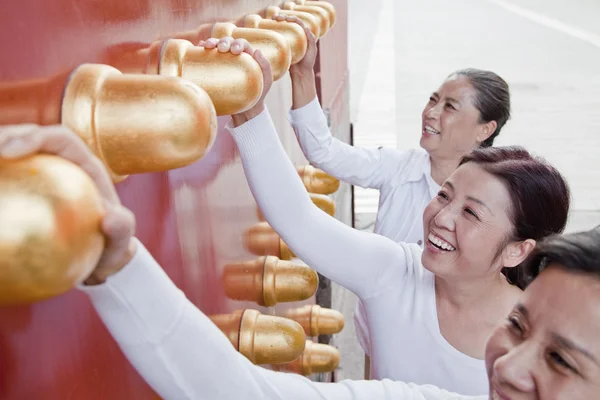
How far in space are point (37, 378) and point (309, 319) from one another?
686 millimetres

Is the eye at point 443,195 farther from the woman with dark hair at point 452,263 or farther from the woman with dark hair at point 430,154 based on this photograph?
the woman with dark hair at point 430,154

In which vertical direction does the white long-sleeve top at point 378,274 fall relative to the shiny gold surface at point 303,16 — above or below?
below

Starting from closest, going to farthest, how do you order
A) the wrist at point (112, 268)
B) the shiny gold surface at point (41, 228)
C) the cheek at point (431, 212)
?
the shiny gold surface at point (41, 228) < the wrist at point (112, 268) < the cheek at point (431, 212)

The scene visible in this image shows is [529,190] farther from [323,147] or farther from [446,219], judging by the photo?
[323,147]

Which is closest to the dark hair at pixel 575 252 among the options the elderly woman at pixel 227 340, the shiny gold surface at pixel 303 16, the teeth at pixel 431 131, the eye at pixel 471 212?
the elderly woman at pixel 227 340

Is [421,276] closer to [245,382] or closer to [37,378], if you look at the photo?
[245,382]

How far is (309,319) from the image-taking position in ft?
2.87

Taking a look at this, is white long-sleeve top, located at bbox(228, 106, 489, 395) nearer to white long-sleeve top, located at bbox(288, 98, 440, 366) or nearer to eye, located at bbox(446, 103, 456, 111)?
white long-sleeve top, located at bbox(288, 98, 440, 366)

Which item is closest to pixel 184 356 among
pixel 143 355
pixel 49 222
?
pixel 143 355

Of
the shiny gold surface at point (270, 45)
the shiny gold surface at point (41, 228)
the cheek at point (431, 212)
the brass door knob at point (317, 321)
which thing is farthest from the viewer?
the brass door knob at point (317, 321)

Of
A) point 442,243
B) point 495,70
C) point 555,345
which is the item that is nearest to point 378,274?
point 442,243

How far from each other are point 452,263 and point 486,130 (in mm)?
465

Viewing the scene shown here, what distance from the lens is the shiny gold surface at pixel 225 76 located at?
26 cm

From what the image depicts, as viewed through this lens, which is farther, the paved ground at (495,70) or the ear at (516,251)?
the paved ground at (495,70)
